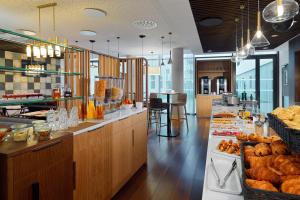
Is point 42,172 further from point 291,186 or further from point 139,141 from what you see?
point 139,141

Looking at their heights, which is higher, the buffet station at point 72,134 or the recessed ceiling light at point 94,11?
the recessed ceiling light at point 94,11

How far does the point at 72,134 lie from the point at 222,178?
1.26m

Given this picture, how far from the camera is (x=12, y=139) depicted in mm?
1565

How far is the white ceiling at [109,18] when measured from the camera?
162 inches

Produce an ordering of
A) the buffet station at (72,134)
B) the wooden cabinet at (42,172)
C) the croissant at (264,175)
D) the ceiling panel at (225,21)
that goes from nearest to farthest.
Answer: the croissant at (264,175) < the wooden cabinet at (42,172) < the buffet station at (72,134) < the ceiling panel at (225,21)

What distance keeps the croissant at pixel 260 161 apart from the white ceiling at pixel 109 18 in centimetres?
316

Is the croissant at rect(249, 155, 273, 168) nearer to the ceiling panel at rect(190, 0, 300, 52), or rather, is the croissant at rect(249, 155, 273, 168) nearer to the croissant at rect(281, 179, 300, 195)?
the croissant at rect(281, 179, 300, 195)

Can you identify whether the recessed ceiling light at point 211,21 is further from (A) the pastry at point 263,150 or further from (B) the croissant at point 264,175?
(B) the croissant at point 264,175

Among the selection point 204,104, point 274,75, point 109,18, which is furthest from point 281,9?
point 274,75

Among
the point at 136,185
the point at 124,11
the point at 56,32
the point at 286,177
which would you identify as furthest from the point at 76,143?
the point at 56,32

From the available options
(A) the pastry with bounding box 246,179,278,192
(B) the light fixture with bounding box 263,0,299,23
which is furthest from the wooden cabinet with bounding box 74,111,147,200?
(B) the light fixture with bounding box 263,0,299,23

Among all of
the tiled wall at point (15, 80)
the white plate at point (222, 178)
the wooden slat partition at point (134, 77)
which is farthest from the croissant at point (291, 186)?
the tiled wall at point (15, 80)

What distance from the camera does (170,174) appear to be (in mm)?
3301

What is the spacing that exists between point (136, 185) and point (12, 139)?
5.99 feet
